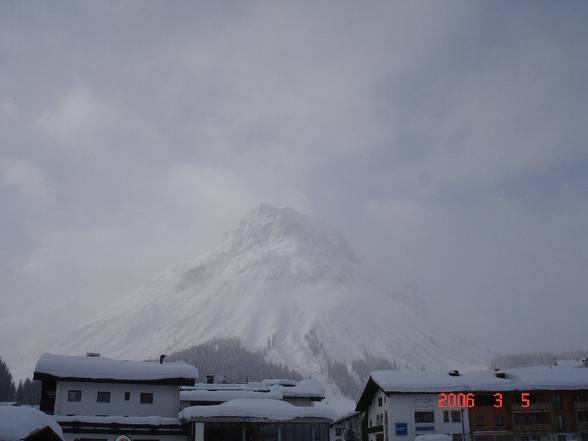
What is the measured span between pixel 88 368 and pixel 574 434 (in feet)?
150

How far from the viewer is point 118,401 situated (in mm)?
51969

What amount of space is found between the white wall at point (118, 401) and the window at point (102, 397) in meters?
0.24

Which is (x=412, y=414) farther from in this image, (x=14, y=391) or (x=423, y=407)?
(x=14, y=391)

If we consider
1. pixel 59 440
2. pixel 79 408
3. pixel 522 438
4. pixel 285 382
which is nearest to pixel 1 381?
pixel 285 382

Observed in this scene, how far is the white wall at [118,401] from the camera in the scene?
50625 millimetres

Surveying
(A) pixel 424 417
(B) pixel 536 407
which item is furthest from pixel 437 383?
(B) pixel 536 407

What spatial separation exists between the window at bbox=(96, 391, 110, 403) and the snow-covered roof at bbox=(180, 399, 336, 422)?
24.7 feet

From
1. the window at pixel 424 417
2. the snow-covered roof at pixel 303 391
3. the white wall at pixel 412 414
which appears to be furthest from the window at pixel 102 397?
the window at pixel 424 417

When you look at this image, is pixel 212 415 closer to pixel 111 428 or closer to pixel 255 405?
pixel 255 405

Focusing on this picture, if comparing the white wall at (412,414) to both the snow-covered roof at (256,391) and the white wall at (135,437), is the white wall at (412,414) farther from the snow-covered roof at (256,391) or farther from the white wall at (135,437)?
the white wall at (135,437)

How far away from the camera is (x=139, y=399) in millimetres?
52500

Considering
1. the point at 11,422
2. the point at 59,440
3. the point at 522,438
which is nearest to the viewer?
the point at 11,422

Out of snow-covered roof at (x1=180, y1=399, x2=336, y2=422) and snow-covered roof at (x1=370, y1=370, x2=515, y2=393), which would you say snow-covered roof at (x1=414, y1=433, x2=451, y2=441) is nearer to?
snow-covered roof at (x1=370, y1=370, x2=515, y2=393)

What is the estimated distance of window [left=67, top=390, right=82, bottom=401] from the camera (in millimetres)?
50812
